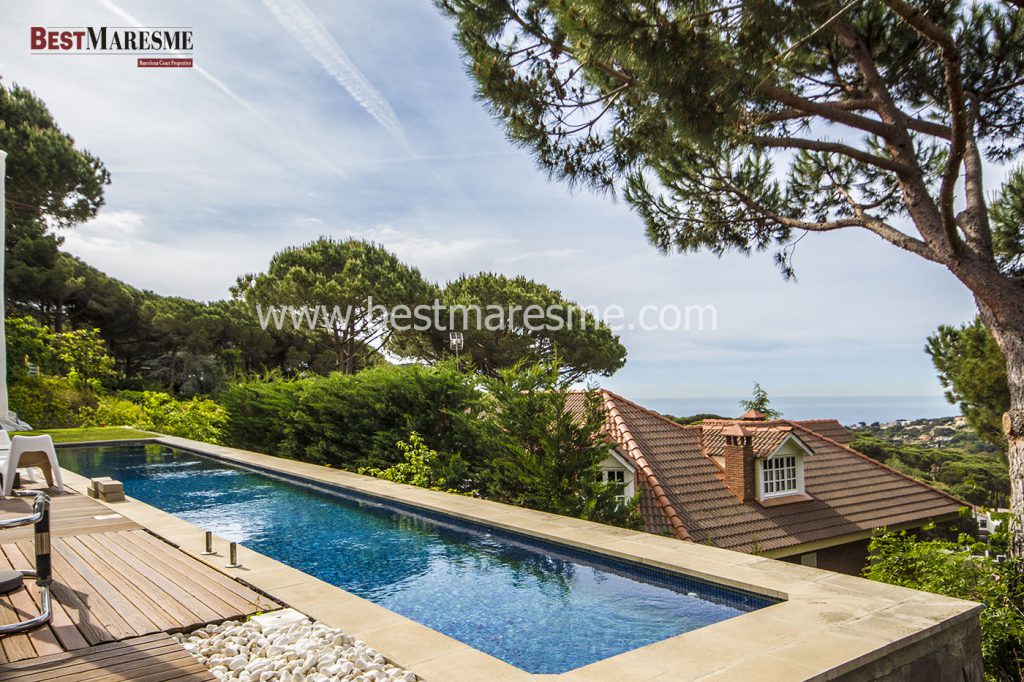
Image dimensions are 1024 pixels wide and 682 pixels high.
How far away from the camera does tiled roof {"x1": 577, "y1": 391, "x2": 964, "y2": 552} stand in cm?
1340

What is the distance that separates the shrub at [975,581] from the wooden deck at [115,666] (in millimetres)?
5026

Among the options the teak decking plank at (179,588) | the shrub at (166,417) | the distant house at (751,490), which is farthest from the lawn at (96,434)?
the teak decking plank at (179,588)

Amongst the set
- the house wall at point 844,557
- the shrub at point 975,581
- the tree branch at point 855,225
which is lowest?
the house wall at point 844,557

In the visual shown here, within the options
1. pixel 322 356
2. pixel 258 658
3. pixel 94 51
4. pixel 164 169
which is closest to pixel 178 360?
pixel 322 356

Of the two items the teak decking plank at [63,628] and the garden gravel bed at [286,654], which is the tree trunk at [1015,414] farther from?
the teak decking plank at [63,628]

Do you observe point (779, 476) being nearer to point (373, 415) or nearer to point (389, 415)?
point (389, 415)

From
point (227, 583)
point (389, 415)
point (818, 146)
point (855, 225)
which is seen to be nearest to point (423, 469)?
point (389, 415)

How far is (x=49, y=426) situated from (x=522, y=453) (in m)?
18.1

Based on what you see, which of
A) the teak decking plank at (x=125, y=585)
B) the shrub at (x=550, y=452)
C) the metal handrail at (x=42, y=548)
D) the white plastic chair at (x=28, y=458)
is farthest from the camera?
the shrub at (x=550, y=452)

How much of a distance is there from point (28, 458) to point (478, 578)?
531cm

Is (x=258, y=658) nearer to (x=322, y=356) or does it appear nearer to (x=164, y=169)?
(x=164, y=169)

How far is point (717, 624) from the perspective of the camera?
12.2ft

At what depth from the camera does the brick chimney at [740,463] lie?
14.8m

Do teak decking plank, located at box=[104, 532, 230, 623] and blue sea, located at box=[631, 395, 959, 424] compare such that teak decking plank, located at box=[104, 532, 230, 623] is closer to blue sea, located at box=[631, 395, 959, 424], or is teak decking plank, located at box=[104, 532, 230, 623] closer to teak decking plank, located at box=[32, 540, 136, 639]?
teak decking plank, located at box=[32, 540, 136, 639]
